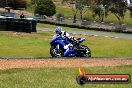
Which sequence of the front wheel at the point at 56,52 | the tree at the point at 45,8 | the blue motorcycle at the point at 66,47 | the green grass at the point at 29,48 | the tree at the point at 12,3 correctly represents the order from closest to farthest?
the blue motorcycle at the point at 66,47
the front wheel at the point at 56,52
the green grass at the point at 29,48
the tree at the point at 45,8
the tree at the point at 12,3

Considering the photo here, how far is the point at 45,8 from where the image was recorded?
7550 centimetres

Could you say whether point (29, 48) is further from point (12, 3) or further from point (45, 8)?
point (12, 3)

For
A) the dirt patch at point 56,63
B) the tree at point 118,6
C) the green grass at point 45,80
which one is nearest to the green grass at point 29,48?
the dirt patch at point 56,63

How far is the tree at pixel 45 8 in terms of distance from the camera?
74.7m

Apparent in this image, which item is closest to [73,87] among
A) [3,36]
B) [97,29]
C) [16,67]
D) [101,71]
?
[101,71]

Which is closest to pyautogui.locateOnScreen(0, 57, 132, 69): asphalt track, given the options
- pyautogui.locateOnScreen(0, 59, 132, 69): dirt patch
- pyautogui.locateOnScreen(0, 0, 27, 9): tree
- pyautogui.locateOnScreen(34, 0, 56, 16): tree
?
pyautogui.locateOnScreen(0, 59, 132, 69): dirt patch

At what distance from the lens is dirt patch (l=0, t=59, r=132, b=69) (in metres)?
17.6

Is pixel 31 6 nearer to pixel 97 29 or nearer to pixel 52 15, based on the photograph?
pixel 52 15

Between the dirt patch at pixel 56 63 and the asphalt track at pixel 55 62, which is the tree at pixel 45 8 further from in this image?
the dirt patch at pixel 56 63

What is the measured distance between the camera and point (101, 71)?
15406 mm

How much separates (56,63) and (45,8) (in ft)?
189

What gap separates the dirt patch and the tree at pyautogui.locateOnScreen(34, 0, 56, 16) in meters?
55.1

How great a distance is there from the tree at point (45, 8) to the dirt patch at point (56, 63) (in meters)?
55.1

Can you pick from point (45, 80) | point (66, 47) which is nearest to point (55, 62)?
point (66, 47)
